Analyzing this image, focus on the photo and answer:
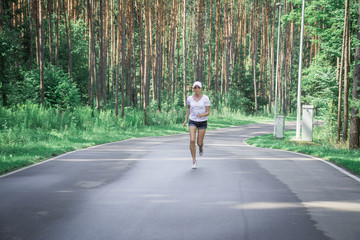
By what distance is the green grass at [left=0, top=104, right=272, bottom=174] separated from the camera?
12992 millimetres

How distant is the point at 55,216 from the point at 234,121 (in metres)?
36.2

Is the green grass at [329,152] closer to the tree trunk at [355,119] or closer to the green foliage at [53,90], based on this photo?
the tree trunk at [355,119]

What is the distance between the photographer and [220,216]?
19.5ft

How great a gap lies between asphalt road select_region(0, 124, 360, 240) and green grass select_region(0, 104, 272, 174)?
6.73 ft

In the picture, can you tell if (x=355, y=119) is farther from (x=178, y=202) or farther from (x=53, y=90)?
(x=53, y=90)

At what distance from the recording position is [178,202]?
6.82 metres

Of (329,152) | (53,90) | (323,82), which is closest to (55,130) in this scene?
(53,90)

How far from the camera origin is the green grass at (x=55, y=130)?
512 inches

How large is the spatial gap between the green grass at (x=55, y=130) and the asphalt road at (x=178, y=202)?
2.05 m

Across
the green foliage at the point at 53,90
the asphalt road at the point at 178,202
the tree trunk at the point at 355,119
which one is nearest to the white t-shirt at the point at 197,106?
the asphalt road at the point at 178,202

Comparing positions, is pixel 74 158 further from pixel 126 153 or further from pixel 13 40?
pixel 13 40

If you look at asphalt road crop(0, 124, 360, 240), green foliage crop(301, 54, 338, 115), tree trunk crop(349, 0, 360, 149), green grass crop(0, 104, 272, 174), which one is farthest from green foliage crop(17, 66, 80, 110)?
tree trunk crop(349, 0, 360, 149)

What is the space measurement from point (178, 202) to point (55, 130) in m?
14.5

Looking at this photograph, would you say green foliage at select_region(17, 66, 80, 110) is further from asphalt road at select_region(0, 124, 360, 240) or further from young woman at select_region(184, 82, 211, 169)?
young woman at select_region(184, 82, 211, 169)
